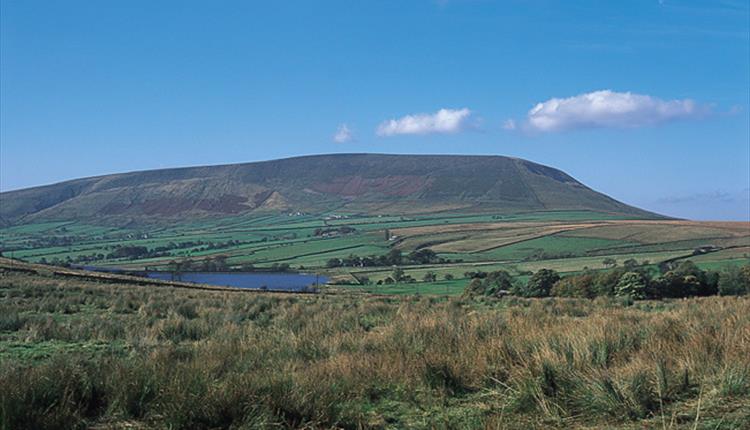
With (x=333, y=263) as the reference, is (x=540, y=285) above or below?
above

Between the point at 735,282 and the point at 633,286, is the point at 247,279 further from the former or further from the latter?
the point at 735,282

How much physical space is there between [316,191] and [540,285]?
143 metres

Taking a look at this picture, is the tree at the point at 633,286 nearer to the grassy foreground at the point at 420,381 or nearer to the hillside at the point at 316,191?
the grassy foreground at the point at 420,381

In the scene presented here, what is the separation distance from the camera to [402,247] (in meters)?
79.1

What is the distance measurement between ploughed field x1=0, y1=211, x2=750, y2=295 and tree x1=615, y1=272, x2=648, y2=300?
10902mm

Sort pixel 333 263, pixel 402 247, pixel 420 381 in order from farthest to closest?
pixel 402 247 < pixel 333 263 < pixel 420 381

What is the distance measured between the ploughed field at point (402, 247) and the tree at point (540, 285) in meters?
5.16

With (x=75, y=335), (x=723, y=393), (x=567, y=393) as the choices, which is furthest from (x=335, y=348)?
(x=75, y=335)

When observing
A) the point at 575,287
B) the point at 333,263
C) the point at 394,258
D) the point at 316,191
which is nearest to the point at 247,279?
the point at 333,263

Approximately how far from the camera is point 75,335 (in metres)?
11.5

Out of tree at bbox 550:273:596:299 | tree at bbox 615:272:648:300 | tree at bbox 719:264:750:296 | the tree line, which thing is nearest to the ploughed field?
the tree line

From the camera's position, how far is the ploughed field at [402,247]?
54.0 m

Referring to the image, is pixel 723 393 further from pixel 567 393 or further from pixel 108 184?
pixel 108 184

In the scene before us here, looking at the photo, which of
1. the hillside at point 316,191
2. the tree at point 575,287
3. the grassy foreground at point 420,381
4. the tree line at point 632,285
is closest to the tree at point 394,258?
the tree line at point 632,285
